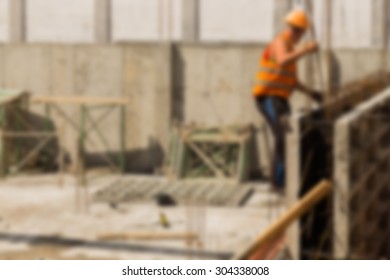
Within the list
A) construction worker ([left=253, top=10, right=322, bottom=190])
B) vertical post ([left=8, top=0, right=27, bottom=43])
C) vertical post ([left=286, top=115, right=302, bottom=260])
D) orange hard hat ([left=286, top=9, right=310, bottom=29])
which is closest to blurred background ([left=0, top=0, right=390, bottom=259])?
vertical post ([left=286, top=115, right=302, bottom=260])

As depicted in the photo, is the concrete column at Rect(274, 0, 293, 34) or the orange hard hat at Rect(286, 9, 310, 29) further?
the concrete column at Rect(274, 0, 293, 34)

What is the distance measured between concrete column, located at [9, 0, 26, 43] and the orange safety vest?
15.1 m

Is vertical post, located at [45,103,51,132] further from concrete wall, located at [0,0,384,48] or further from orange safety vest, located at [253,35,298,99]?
concrete wall, located at [0,0,384,48]

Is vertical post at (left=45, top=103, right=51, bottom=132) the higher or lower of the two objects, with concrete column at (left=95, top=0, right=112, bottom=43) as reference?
lower

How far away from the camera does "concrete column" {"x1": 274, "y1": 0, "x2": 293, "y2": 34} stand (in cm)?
2117

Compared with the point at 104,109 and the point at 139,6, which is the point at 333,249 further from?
the point at 139,6

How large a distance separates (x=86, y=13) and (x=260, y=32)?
508 cm

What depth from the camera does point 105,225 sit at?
937 cm

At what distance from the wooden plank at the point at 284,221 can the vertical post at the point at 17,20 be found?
19.0 metres

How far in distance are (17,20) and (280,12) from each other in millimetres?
7766

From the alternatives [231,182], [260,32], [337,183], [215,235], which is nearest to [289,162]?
[337,183]

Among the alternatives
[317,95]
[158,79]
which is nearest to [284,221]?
[317,95]

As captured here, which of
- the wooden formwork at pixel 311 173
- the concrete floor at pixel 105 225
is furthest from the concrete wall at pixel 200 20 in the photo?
the wooden formwork at pixel 311 173

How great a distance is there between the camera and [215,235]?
873 cm
